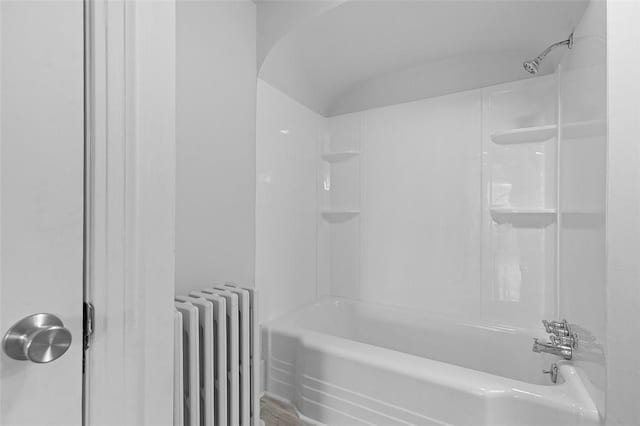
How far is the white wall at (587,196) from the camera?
1.01m

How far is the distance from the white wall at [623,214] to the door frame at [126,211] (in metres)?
1.20

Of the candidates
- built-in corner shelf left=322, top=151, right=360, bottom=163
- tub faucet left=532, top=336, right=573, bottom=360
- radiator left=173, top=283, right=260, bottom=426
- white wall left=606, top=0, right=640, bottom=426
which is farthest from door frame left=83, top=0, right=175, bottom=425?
built-in corner shelf left=322, top=151, right=360, bottom=163

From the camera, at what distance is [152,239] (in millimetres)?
627

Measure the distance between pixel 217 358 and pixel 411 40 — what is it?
1791 mm

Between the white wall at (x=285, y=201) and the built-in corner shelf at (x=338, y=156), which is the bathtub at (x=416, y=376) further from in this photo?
the built-in corner shelf at (x=338, y=156)

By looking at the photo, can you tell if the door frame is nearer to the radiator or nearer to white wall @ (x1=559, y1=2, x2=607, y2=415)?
the radiator

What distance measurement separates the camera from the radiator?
3.11 ft

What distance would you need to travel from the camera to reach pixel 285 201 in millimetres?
2004

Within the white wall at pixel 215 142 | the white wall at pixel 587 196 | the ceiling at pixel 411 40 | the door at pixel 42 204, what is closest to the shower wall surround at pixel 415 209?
the ceiling at pixel 411 40

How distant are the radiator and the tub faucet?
Answer: 1.24m

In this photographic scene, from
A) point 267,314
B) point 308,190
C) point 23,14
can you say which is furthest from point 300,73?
point 23,14

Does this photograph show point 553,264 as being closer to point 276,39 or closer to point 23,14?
point 276,39

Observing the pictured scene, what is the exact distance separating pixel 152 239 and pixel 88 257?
0.11m

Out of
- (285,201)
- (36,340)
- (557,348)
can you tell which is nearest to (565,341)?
(557,348)
